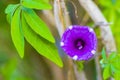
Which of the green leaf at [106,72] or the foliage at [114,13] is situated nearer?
the green leaf at [106,72]

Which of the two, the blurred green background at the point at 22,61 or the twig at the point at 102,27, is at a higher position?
the twig at the point at 102,27

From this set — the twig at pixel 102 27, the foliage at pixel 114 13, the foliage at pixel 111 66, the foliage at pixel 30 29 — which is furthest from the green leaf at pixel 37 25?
the foliage at pixel 114 13

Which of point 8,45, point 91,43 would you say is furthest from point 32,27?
point 8,45

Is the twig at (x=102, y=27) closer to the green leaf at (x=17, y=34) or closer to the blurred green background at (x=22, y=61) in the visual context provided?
the green leaf at (x=17, y=34)

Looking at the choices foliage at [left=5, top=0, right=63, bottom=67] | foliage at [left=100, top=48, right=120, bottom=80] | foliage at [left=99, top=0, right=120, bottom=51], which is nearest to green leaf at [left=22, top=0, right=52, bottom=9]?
foliage at [left=5, top=0, right=63, bottom=67]

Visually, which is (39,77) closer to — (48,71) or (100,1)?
(48,71)

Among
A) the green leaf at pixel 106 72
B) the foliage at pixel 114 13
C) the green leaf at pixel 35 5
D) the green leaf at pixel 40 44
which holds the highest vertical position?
the green leaf at pixel 35 5

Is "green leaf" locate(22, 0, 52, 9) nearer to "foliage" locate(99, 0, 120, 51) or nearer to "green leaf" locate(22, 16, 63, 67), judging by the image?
"green leaf" locate(22, 16, 63, 67)
